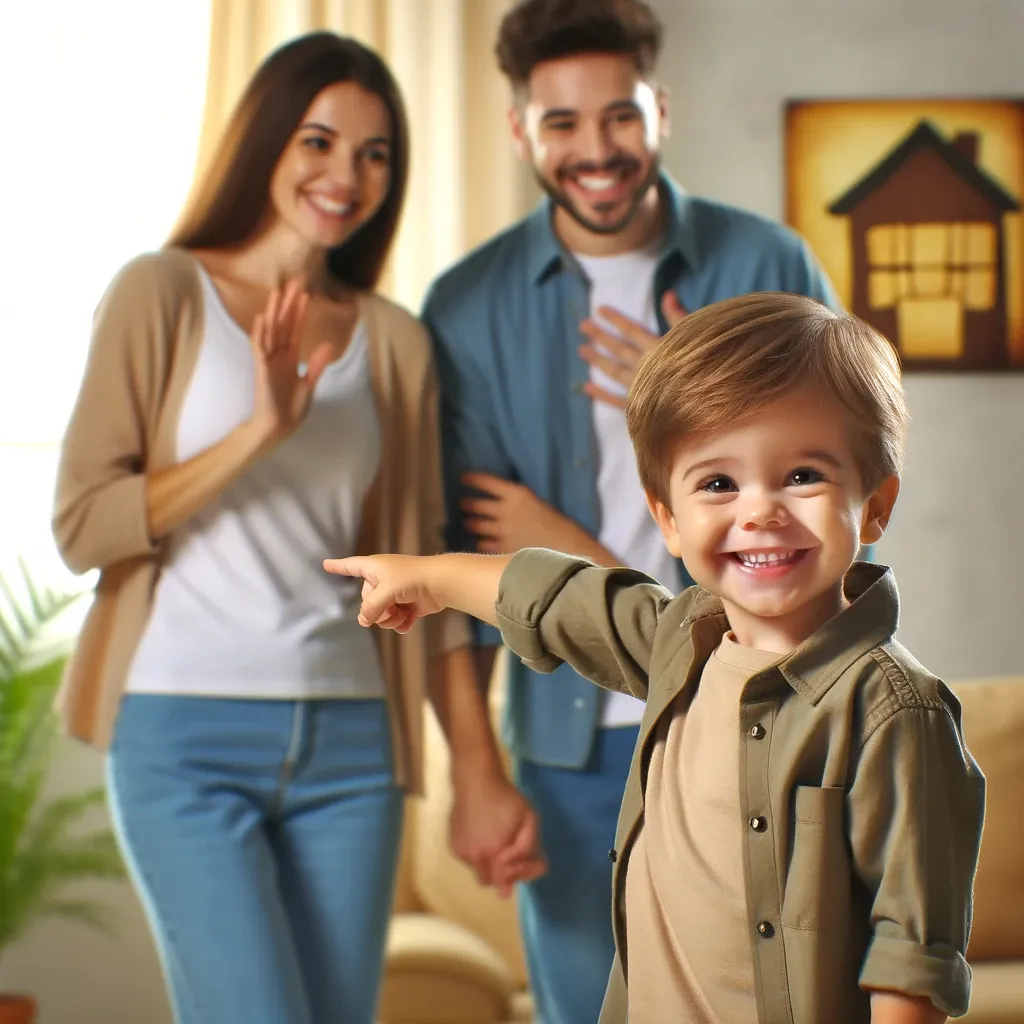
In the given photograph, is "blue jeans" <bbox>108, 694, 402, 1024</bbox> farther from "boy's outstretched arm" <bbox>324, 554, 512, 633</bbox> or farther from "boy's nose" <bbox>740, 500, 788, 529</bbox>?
"boy's nose" <bbox>740, 500, 788, 529</bbox>

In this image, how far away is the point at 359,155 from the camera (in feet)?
5.63

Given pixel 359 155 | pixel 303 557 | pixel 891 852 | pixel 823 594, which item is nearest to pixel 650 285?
pixel 359 155

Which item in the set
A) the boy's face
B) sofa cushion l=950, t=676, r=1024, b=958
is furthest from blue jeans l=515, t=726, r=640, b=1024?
sofa cushion l=950, t=676, r=1024, b=958

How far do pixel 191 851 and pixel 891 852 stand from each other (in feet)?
3.14

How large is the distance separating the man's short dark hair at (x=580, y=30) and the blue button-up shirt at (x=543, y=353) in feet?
0.62

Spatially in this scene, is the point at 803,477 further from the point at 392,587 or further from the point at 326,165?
the point at 326,165

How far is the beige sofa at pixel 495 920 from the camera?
8.12ft

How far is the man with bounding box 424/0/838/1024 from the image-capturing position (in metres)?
1.72

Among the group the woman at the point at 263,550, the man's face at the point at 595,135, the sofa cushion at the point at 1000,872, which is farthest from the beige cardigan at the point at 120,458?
the sofa cushion at the point at 1000,872

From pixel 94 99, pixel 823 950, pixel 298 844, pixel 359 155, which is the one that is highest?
pixel 94 99

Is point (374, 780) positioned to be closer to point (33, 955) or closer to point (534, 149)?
point (534, 149)

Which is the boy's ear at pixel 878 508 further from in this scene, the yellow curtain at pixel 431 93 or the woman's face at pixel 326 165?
the yellow curtain at pixel 431 93

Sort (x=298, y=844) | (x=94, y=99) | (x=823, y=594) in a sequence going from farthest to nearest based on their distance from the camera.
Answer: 1. (x=94, y=99)
2. (x=298, y=844)
3. (x=823, y=594)

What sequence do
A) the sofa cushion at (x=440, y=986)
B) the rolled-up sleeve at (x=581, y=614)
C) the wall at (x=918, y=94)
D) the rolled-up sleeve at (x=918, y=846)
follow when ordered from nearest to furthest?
the rolled-up sleeve at (x=918, y=846) < the rolled-up sleeve at (x=581, y=614) < the sofa cushion at (x=440, y=986) < the wall at (x=918, y=94)
